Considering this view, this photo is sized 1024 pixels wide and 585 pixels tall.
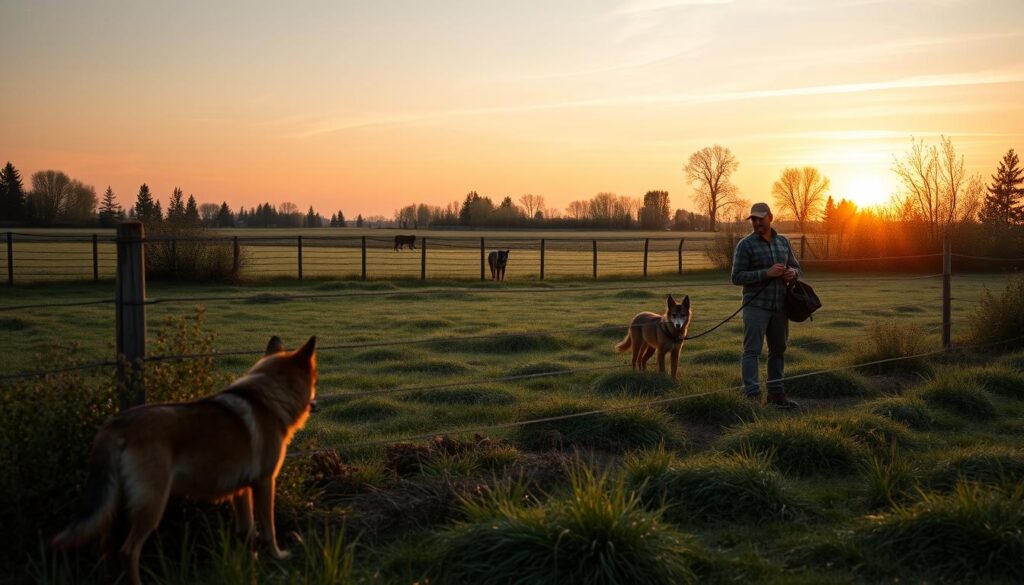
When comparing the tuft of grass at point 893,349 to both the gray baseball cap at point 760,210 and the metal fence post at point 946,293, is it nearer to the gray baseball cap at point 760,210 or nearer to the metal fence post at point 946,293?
the metal fence post at point 946,293

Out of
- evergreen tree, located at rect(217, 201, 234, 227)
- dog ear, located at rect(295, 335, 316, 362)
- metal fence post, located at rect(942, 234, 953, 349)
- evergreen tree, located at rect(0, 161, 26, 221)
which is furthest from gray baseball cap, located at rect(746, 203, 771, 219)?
evergreen tree, located at rect(217, 201, 234, 227)

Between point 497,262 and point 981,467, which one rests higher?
point 497,262

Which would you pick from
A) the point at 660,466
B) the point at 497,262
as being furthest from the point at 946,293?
the point at 497,262

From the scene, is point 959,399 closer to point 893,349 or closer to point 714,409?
point 893,349

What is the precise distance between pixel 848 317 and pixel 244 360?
13033 mm

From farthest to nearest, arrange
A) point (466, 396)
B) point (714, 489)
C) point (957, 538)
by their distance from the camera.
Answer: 1. point (466, 396)
2. point (714, 489)
3. point (957, 538)

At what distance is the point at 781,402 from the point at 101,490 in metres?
7.02

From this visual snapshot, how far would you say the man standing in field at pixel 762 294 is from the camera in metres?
8.45

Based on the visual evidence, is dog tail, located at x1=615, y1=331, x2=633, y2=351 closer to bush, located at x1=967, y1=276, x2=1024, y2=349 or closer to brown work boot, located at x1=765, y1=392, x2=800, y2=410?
brown work boot, located at x1=765, y1=392, x2=800, y2=410

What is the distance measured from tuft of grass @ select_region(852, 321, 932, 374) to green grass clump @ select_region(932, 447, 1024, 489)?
4735 millimetres

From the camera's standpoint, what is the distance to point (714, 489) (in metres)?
5.34

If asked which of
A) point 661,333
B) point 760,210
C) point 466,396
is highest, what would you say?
point 760,210

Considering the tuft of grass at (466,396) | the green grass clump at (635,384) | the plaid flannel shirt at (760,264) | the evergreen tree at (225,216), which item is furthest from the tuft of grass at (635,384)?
the evergreen tree at (225,216)

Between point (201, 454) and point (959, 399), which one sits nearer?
point (201, 454)
